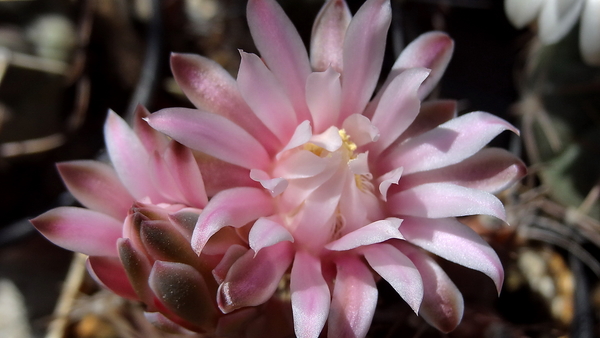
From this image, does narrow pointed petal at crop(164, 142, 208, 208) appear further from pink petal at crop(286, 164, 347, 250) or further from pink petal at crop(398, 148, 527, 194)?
pink petal at crop(398, 148, 527, 194)

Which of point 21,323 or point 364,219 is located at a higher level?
point 364,219

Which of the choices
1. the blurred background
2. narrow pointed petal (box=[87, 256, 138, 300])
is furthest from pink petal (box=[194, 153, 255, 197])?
the blurred background

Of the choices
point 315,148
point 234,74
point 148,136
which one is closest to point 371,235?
point 315,148

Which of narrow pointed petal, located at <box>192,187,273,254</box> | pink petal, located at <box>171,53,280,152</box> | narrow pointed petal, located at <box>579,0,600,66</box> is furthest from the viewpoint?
narrow pointed petal, located at <box>579,0,600,66</box>

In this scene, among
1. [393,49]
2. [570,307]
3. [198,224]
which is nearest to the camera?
[198,224]

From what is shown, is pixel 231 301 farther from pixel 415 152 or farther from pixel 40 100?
pixel 40 100

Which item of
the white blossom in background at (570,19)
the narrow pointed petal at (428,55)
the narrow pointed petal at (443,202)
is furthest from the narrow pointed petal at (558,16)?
the narrow pointed petal at (443,202)

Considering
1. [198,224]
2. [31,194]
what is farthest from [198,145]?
[31,194]
